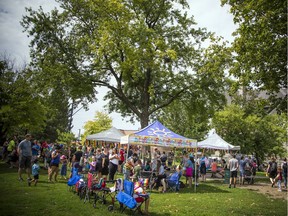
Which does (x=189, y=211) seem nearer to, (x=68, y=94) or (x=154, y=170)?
(x=154, y=170)

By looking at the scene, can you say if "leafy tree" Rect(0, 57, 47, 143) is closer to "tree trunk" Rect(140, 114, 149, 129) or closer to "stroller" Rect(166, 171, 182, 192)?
"tree trunk" Rect(140, 114, 149, 129)

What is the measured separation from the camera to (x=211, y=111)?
23.9m

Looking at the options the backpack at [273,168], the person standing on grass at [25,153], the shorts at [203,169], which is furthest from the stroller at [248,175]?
the person standing on grass at [25,153]

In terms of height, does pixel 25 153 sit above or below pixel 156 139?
below

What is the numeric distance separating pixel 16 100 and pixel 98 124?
3458 cm

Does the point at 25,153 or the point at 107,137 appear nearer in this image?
the point at 25,153

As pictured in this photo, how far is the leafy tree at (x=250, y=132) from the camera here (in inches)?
1268

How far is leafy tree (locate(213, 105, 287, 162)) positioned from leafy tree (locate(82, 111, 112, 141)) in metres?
26.9

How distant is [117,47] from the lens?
20516 mm

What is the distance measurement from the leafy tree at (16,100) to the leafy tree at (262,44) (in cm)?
1553

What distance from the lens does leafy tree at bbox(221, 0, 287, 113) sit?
11.5 meters

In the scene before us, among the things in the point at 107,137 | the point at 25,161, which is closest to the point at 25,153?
the point at 25,161

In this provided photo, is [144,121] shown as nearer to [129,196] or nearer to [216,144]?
[216,144]

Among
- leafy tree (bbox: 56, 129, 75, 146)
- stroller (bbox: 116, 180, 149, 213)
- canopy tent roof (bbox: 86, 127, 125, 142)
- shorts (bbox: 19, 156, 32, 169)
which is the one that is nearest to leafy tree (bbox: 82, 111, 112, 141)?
leafy tree (bbox: 56, 129, 75, 146)
